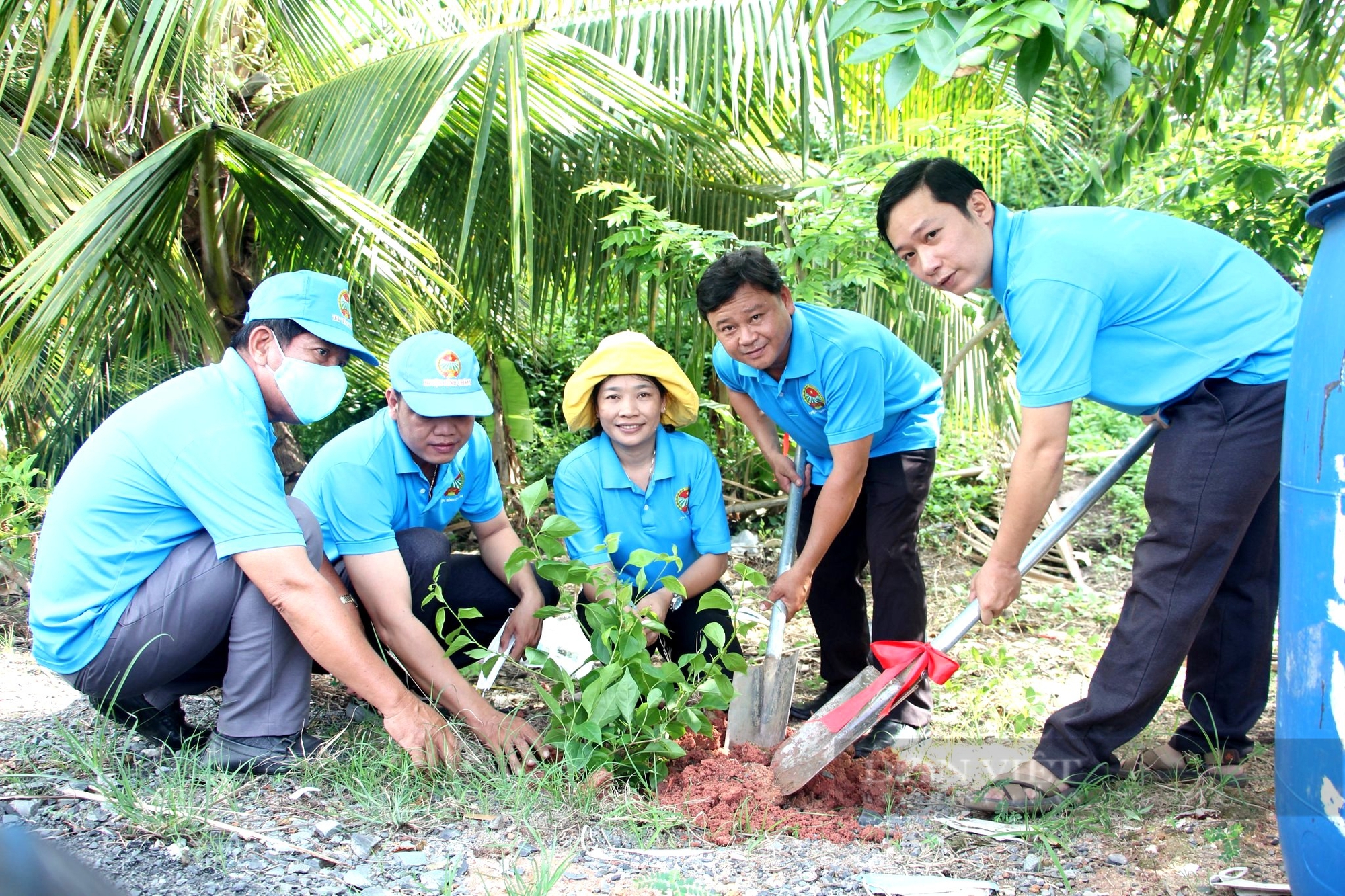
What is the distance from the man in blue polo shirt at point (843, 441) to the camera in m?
2.97

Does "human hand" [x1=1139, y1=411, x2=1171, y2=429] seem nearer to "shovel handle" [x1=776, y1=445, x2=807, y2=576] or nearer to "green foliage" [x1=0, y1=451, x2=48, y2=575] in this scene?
"shovel handle" [x1=776, y1=445, x2=807, y2=576]

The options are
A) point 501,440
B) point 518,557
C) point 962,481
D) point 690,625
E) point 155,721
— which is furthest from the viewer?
point 962,481

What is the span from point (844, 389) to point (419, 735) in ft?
4.84

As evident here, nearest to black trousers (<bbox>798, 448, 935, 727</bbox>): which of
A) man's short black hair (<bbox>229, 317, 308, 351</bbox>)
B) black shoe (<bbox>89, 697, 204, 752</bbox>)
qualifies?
man's short black hair (<bbox>229, 317, 308, 351</bbox>)

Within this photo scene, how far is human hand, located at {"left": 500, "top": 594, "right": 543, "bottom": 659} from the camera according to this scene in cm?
305

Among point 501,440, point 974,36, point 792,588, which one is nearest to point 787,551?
point 792,588

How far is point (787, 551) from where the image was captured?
3395mm

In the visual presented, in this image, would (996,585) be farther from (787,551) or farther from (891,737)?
Answer: (787,551)

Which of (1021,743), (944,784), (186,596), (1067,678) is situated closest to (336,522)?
(186,596)

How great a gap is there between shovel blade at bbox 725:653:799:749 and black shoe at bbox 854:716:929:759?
0.94 feet

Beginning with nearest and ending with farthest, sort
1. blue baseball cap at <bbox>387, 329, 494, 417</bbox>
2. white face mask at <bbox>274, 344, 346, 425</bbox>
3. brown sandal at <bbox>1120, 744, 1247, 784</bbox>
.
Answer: white face mask at <bbox>274, 344, 346, 425</bbox>
brown sandal at <bbox>1120, 744, 1247, 784</bbox>
blue baseball cap at <bbox>387, 329, 494, 417</bbox>

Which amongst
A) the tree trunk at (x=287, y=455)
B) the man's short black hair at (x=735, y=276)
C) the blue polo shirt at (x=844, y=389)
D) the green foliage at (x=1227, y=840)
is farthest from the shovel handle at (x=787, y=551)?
the tree trunk at (x=287, y=455)

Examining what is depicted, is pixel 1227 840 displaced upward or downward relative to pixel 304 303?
downward

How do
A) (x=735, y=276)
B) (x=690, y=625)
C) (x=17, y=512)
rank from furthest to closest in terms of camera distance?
(x=17, y=512), (x=690, y=625), (x=735, y=276)
